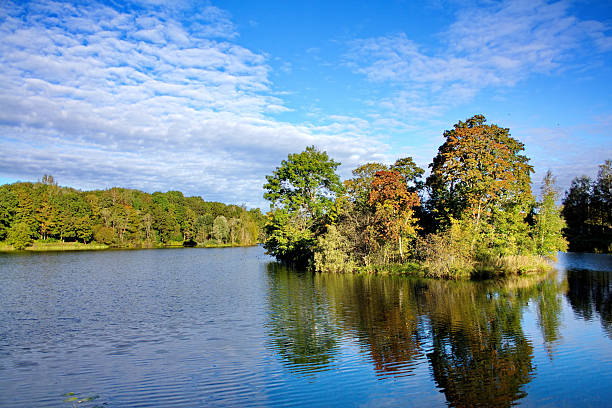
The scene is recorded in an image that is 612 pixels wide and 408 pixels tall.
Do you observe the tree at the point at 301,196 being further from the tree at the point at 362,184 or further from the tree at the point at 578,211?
the tree at the point at 578,211

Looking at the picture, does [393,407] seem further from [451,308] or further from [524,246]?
[524,246]

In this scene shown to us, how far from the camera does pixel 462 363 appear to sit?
1269 cm

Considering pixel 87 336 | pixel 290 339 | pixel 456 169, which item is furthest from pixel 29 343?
pixel 456 169

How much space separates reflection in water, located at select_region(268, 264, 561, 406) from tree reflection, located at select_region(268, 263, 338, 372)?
36 mm

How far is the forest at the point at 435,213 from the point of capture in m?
36.2

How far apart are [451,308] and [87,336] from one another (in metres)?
17.9

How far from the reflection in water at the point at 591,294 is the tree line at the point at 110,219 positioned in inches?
4079

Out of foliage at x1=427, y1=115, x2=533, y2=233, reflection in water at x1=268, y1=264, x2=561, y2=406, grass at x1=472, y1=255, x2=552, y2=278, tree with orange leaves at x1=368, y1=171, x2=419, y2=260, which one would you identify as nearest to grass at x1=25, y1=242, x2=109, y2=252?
tree with orange leaves at x1=368, y1=171, x2=419, y2=260

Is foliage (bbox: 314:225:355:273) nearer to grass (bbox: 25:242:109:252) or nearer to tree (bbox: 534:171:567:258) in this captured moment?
tree (bbox: 534:171:567:258)

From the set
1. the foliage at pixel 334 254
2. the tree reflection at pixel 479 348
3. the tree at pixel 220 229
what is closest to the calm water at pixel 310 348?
the tree reflection at pixel 479 348

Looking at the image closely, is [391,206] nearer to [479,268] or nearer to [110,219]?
[479,268]

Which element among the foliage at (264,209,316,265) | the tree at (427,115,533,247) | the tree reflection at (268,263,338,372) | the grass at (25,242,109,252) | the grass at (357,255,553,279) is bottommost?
the tree reflection at (268,263,338,372)

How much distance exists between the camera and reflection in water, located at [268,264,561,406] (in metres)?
11.6

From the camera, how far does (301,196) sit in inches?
2117
